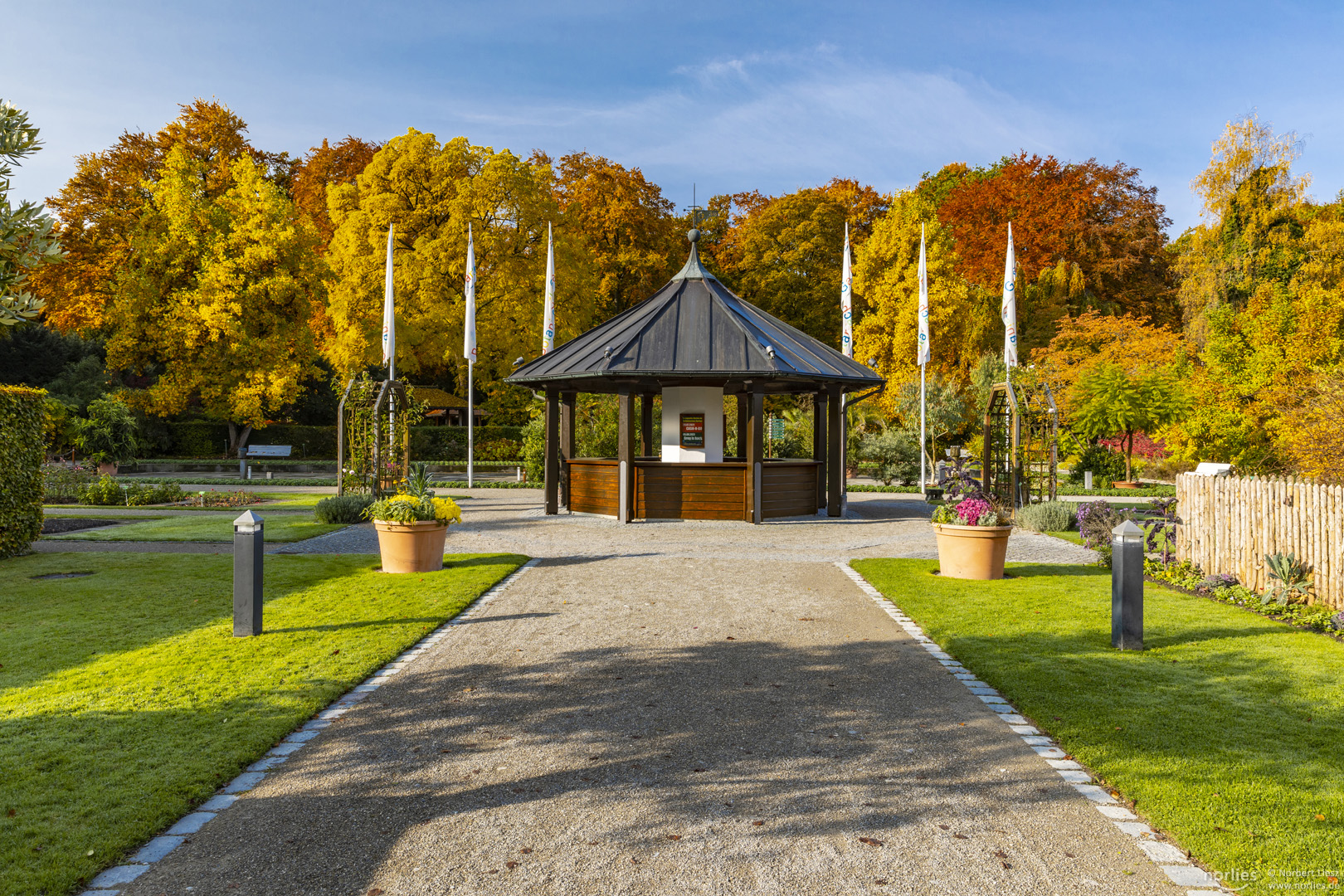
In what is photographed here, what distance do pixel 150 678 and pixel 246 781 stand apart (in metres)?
2.29

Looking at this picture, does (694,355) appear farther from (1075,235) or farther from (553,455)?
(1075,235)

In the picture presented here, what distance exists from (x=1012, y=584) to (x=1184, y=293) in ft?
93.2

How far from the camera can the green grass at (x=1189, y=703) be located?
3625mm

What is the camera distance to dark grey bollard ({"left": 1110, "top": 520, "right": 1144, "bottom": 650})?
676cm

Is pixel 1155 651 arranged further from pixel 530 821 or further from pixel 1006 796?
pixel 530 821

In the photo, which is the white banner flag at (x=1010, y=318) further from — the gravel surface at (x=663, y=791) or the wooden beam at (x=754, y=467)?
the gravel surface at (x=663, y=791)

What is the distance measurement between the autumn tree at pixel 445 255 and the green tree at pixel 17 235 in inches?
1133

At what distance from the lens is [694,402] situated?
727 inches

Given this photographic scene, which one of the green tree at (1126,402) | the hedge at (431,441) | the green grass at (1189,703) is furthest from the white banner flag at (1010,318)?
the hedge at (431,441)

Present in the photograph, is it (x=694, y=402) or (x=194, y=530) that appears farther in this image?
(x=694, y=402)

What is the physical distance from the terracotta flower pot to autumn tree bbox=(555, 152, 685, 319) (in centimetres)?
2922

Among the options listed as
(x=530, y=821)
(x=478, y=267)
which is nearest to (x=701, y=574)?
(x=530, y=821)

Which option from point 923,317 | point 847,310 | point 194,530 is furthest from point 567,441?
point 923,317

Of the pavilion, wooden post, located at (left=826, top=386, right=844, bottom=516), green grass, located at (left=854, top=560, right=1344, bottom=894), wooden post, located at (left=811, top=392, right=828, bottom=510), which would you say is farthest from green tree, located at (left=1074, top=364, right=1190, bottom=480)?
green grass, located at (left=854, top=560, right=1344, bottom=894)
